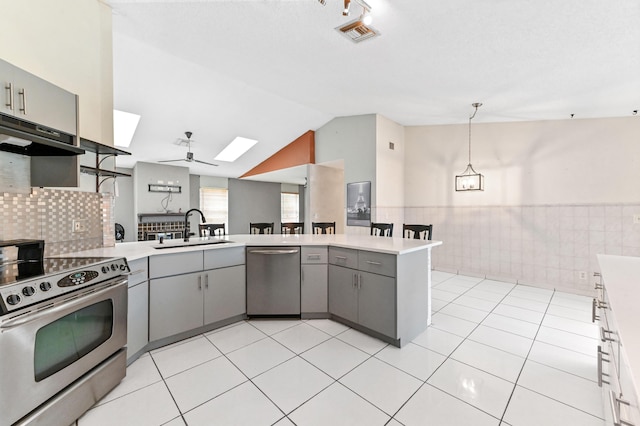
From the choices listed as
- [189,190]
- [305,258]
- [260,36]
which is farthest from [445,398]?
[189,190]

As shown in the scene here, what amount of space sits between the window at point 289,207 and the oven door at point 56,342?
866 cm

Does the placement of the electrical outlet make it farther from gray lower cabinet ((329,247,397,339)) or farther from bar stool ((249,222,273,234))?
gray lower cabinet ((329,247,397,339))

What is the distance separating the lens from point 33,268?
1.51 m

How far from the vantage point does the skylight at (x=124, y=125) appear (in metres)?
4.65

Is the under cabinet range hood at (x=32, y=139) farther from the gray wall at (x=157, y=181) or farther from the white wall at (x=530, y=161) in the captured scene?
the gray wall at (x=157, y=181)

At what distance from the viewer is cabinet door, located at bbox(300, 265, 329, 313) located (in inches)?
113

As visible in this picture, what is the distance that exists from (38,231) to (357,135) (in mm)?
4428

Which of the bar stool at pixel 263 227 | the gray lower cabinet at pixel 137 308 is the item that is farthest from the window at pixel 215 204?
the gray lower cabinet at pixel 137 308

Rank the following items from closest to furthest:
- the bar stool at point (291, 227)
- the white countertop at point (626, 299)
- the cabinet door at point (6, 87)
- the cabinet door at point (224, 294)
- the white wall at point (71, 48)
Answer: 1. the white countertop at point (626, 299)
2. the cabinet door at point (6, 87)
3. the white wall at point (71, 48)
4. the cabinet door at point (224, 294)
5. the bar stool at point (291, 227)

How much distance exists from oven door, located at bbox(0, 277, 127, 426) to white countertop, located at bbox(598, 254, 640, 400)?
2128 millimetres

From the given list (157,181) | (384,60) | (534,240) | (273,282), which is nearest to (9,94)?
(273,282)

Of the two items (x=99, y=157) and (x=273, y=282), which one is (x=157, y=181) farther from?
(x=273, y=282)

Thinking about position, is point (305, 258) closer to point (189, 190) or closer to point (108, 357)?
point (108, 357)

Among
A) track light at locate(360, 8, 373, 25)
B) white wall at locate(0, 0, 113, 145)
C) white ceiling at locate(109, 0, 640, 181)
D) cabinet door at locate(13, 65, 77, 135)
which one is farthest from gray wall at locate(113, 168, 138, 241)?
track light at locate(360, 8, 373, 25)
